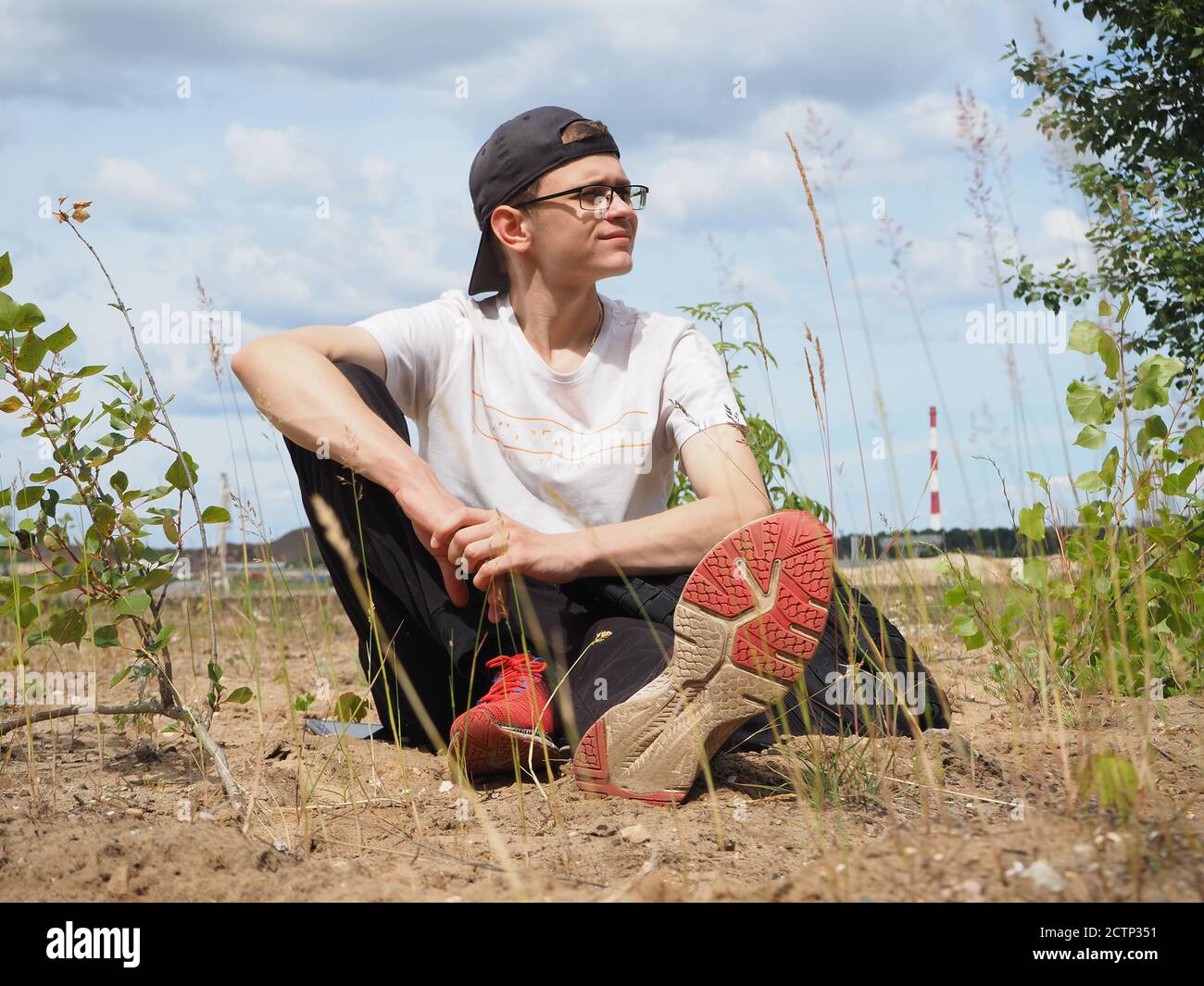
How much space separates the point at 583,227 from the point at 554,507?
26.4 inches

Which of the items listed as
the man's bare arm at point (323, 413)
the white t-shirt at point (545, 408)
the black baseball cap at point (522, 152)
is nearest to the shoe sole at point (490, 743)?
the man's bare arm at point (323, 413)

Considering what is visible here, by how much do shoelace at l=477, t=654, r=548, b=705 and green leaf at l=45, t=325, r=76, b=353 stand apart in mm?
1037

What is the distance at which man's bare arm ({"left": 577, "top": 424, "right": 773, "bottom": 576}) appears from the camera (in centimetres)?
214

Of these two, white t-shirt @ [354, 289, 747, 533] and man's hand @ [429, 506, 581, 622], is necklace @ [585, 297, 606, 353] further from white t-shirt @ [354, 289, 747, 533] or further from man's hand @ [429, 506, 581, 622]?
man's hand @ [429, 506, 581, 622]

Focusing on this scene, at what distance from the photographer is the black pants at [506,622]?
7.01 feet

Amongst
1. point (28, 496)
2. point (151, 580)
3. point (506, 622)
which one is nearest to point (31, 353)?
point (28, 496)

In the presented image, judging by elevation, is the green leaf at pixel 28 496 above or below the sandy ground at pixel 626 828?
above

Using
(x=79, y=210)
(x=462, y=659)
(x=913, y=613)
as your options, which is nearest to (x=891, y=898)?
(x=462, y=659)

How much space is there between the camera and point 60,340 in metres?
2.06

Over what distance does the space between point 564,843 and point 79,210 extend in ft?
4.83

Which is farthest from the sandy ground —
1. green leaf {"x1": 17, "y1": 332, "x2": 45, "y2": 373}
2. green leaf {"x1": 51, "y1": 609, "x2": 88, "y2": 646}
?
green leaf {"x1": 17, "y1": 332, "x2": 45, "y2": 373}

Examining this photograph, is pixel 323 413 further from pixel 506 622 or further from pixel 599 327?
pixel 599 327

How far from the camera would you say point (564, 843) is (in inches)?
66.7

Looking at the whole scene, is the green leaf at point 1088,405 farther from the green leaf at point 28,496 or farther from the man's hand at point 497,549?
the green leaf at point 28,496
